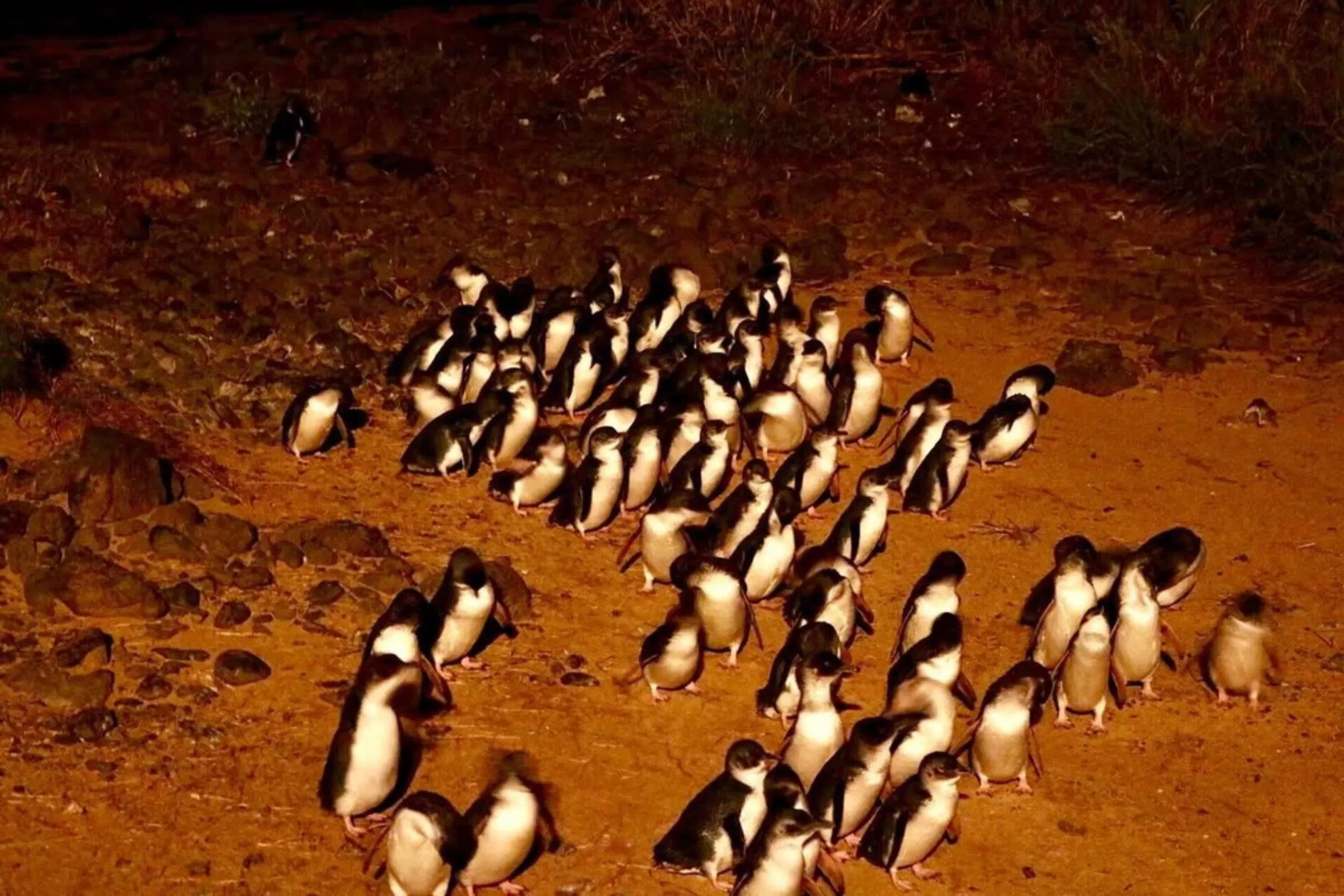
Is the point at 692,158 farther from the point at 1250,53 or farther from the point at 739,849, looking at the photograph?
the point at 739,849

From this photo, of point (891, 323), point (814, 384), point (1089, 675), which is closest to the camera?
point (1089, 675)

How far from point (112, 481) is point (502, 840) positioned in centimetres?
307

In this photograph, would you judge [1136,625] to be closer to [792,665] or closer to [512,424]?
[792,665]

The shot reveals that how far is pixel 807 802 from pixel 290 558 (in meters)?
2.75

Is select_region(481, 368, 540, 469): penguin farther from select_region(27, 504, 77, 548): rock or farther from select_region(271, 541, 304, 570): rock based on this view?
select_region(27, 504, 77, 548): rock

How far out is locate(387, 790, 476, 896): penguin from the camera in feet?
19.6

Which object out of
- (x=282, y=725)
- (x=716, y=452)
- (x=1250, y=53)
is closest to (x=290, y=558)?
(x=282, y=725)

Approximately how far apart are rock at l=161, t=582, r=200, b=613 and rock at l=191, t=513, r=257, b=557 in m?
0.35

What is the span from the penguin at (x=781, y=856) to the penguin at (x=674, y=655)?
1355mm

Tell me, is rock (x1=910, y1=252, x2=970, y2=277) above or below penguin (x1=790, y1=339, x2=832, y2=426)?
below

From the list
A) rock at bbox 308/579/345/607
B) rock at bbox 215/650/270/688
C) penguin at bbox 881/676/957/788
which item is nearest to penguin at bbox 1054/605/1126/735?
penguin at bbox 881/676/957/788

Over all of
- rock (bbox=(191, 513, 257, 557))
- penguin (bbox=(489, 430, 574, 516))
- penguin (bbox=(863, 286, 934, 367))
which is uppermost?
rock (bbox=(191, 513, 257, 557))

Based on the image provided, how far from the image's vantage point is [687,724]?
730 centimetres

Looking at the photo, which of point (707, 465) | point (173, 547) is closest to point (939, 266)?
point (707, 465)
